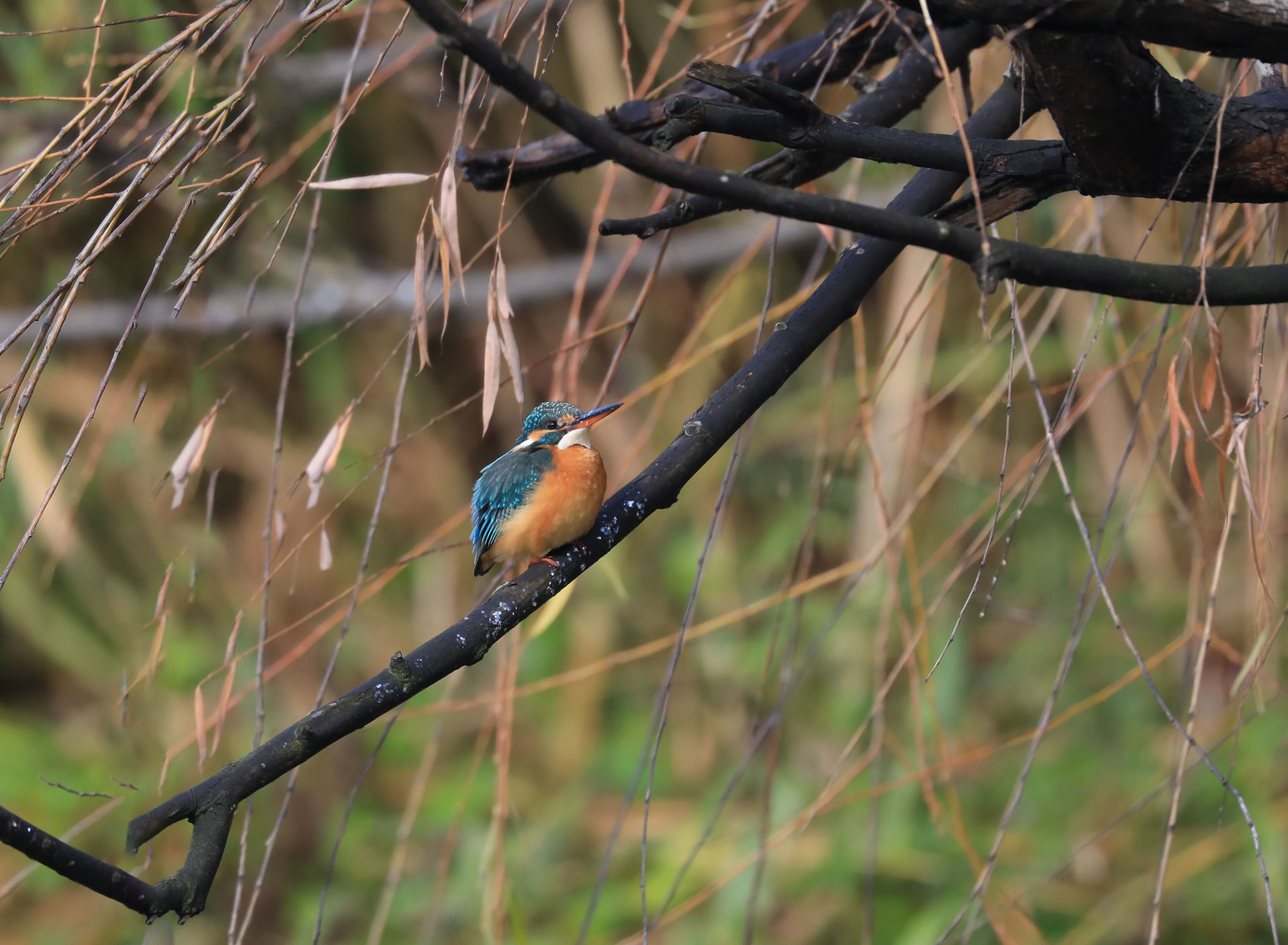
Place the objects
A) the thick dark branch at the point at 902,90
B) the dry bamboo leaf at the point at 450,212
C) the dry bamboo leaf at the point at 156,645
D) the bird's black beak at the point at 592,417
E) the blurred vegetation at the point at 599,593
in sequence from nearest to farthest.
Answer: the dry bamboo leaf at the point at 450,212
the dry bamboo leaf at the point at 156,645
the thick dark branch at the point at 902,90
the bird's black beak at the point at 592,417
the blurred vegetation at the point at 599,593

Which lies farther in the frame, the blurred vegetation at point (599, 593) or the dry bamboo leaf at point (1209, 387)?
the blurred vegetation at point (599, 593)

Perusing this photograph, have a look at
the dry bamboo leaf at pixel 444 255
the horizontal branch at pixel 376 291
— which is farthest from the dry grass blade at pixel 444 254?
the horizontal branch at pixel 376 291

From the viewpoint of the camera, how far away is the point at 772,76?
1.95 m

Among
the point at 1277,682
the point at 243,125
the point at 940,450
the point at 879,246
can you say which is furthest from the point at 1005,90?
the point at 940,450

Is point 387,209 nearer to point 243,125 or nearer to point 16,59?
point 16,59

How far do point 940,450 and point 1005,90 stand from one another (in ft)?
9.12

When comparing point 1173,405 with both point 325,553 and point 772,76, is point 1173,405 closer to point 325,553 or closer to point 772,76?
point 772,76

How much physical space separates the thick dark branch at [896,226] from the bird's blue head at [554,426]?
1315 mm

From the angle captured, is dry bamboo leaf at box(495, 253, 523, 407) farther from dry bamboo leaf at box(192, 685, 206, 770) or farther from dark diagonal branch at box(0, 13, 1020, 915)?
dry bamboo leaf at box(192, 685, 206, 770)

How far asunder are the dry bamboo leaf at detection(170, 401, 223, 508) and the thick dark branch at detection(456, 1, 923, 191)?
0.60 m

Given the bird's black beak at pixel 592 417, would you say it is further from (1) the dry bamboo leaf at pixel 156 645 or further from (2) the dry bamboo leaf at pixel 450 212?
→ (1) the dry bamboo leaf at pixel 156 645

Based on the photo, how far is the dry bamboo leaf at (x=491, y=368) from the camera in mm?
1329

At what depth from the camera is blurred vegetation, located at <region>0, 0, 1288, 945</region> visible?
10.8ft

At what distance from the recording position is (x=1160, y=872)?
4.04 feet
